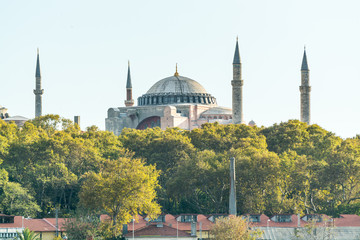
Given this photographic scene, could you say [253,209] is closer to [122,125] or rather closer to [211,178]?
[211,178]

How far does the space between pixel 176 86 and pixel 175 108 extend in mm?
11121

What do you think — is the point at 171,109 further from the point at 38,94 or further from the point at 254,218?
the point at 254,218

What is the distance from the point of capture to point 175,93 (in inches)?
5669

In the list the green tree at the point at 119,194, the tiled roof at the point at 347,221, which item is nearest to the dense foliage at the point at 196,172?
the green tree at the point at 119,194

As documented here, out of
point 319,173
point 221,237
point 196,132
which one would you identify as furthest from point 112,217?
point 196,132

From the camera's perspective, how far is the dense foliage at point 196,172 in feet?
266

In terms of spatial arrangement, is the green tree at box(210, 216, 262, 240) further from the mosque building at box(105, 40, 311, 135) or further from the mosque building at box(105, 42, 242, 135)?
the mosque building at box(105, 42, 242, 135)

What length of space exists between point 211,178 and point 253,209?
437cm

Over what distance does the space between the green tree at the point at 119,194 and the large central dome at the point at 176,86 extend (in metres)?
71.6

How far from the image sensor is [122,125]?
138 metres

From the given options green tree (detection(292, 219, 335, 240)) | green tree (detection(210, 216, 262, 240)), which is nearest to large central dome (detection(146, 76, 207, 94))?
green tree (detection(292, 219, 335, 240))

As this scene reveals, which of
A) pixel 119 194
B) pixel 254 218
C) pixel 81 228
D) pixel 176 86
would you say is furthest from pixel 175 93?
pixel 81 228

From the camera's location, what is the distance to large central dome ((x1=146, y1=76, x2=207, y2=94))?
14488cm

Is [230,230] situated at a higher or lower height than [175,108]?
lower
